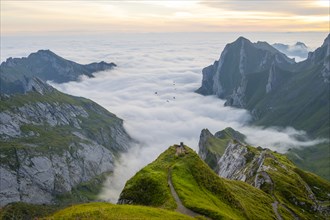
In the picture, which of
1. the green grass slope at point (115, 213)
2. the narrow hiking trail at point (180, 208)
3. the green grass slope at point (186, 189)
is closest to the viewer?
the green grass slope at point (115, 213)

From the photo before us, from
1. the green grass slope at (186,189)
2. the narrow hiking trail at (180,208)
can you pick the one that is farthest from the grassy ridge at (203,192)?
the narrow hiking trail at (180,208)

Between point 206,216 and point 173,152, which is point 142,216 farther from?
point 173,152

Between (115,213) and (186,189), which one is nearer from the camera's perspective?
(115,213)

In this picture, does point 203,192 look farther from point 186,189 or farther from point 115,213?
point 115,213

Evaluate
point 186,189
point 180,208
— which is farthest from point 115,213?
point 186,189

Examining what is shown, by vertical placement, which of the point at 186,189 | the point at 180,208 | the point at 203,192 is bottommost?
the point at 203,192

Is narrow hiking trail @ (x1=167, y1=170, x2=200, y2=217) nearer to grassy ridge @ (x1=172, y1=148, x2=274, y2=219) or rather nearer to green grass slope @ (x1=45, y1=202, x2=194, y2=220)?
grassy ridge @ (x1=172, y1=148, x2=274, y2=219)

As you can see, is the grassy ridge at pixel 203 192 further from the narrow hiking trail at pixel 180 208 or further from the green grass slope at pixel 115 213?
the green grass slope at pixel 115 213

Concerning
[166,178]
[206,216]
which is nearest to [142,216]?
[206,216]
